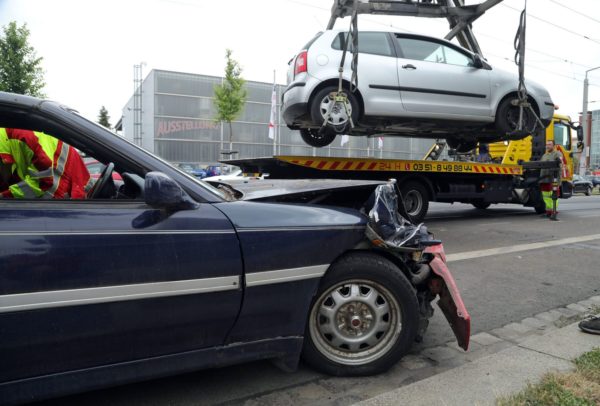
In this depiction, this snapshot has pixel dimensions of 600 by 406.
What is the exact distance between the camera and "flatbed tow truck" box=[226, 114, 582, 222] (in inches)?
305

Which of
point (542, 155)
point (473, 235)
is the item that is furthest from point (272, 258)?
point (542, 155)

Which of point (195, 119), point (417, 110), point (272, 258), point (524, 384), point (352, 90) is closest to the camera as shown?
point (272, 258)

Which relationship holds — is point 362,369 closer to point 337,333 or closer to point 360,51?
point 337,333

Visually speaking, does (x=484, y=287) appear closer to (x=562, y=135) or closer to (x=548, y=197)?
(x=548, y=197)

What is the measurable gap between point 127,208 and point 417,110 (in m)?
5.56

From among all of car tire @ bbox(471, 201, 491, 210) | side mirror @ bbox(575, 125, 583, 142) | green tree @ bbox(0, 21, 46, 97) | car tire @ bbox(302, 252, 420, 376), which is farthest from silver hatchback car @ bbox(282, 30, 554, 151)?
green tree @ bbox(0, 21, 46, 97)

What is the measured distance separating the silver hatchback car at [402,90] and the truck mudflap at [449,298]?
3.94 m

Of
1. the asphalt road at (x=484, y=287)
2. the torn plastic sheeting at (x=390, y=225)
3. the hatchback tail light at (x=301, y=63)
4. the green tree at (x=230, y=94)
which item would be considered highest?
the green tree at (x=230, y=94)

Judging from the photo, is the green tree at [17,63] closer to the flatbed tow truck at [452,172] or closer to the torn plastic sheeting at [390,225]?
the flatbed tow truck at [452,172]

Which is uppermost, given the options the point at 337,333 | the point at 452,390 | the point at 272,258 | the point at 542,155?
the point at 542,155

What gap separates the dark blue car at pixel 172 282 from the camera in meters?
1.79

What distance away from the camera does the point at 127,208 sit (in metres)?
2.04

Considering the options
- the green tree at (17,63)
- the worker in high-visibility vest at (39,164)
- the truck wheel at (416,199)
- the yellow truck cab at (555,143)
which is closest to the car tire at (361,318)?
the worker in high-visibility vest at (39,164)

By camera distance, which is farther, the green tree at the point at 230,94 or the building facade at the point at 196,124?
the building facade at the point at 196,124
